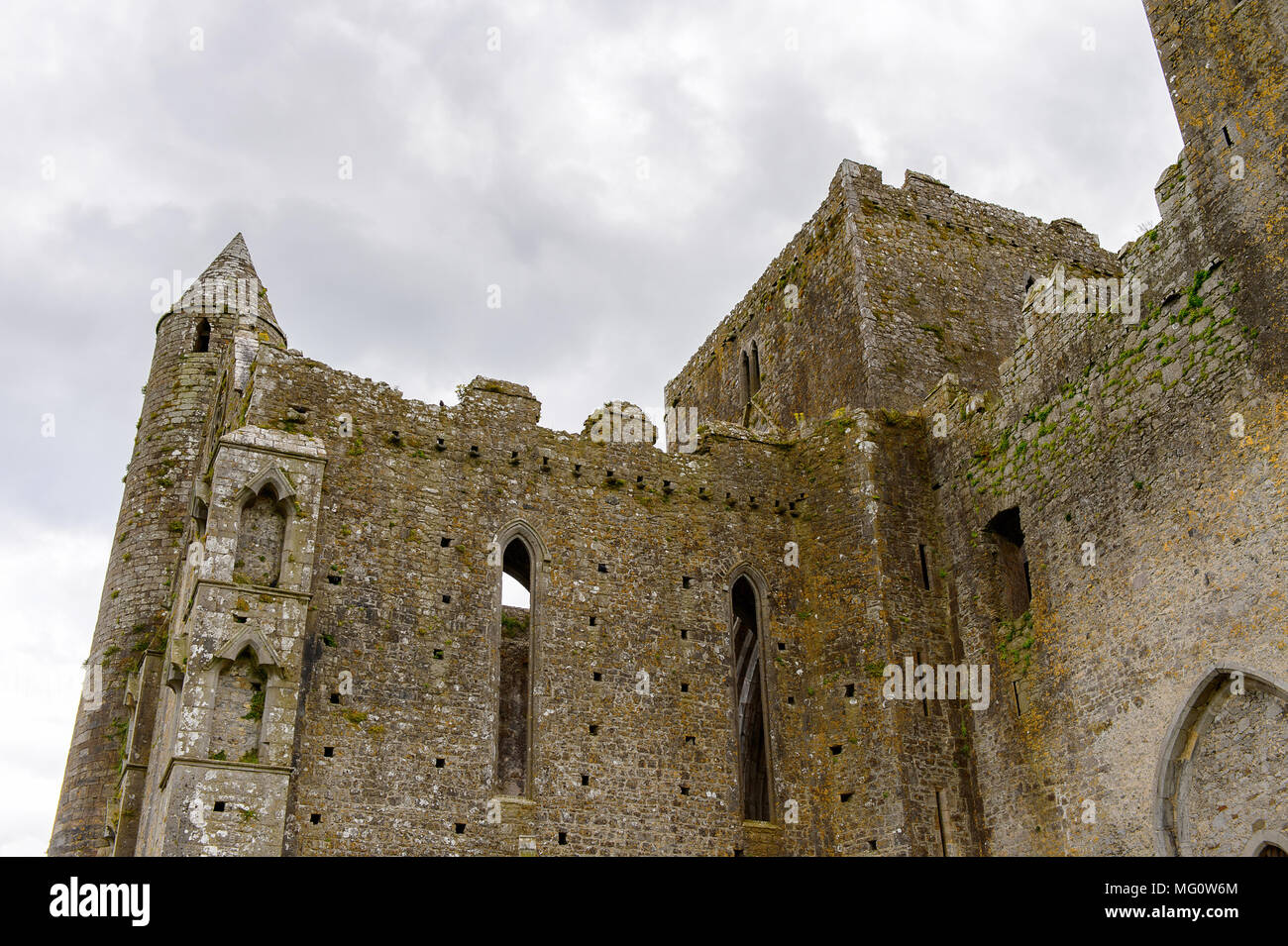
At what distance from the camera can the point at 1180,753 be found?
36.9 ft

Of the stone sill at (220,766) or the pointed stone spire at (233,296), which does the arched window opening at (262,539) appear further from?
the pointed stone spire at (233,296)

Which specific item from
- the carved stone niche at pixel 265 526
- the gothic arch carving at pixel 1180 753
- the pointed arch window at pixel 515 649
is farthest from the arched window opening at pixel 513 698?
the gothic arch carving at pixel 1180 753

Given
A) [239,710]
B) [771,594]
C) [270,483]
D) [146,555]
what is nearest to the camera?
[239,710]

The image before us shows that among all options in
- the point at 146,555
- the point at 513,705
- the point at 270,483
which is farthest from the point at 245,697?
the point at 513,705

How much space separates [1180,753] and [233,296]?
14.8m

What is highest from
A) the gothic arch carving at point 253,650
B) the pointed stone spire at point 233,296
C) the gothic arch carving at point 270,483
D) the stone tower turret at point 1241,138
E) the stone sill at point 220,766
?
the pointed stone spire at point 233,296

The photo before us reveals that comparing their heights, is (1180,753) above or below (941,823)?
above

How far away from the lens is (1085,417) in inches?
523

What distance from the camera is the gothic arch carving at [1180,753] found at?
36.0ft

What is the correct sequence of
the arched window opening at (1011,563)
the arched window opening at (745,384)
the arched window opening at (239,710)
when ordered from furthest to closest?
the arched window opening at (745,384)
the arched window opening at (1011,563)
the arched window opening at (239,710)

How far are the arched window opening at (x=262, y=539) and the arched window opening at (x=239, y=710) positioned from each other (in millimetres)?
1018

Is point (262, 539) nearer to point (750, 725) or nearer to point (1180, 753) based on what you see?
point (750, 725)
